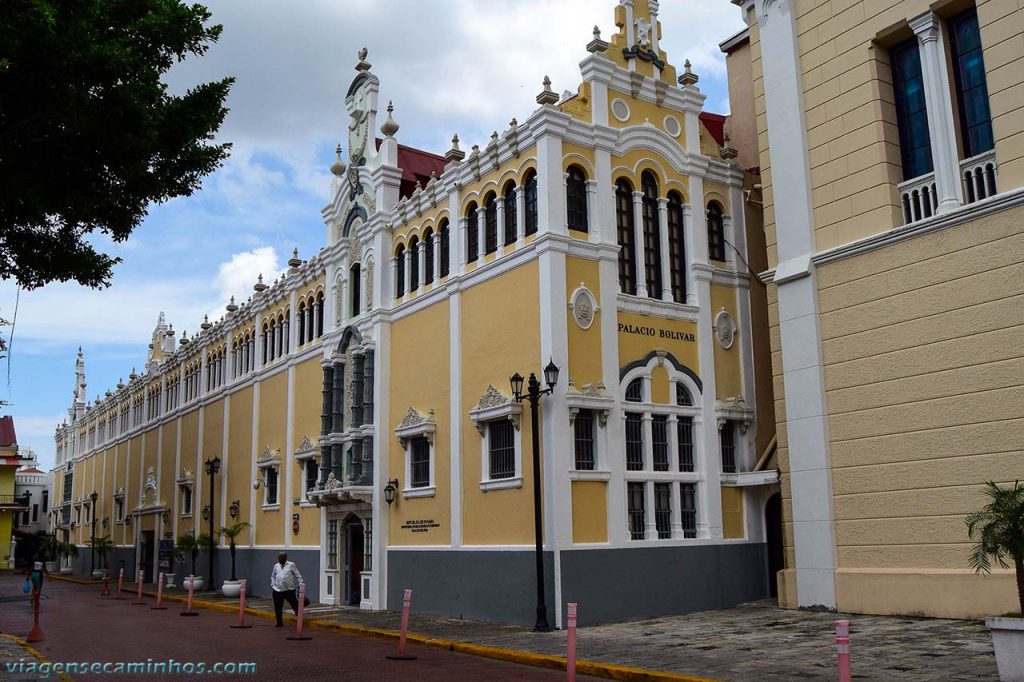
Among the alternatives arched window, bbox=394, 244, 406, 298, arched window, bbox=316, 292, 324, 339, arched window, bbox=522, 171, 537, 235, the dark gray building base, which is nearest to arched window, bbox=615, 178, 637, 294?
arched window, bbox=522, 171, 537, 235

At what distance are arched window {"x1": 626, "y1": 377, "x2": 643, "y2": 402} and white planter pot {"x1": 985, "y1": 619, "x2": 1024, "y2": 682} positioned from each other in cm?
1029

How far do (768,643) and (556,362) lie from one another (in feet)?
22.2

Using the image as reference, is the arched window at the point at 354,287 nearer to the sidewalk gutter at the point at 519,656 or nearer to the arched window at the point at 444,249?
the arched window at the point at 444,249

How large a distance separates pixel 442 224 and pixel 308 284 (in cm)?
895

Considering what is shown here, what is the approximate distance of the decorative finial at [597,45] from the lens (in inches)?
795

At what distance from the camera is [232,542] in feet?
105

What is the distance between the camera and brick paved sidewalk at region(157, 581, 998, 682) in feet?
36.6

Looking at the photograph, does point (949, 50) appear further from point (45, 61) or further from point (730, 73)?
point (45, 61)

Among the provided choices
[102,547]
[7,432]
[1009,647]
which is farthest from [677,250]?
[7,432]

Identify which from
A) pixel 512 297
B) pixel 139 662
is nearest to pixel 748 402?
pixel 512 297

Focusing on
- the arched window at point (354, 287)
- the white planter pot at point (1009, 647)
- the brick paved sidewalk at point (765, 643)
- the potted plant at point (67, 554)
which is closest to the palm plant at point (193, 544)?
the arched window at point (354, 287)

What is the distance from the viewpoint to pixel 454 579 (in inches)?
803

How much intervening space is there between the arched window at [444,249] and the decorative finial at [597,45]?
17.9 feet

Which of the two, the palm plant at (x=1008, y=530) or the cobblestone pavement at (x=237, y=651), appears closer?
the palm plant at (x=1008, y=530)
